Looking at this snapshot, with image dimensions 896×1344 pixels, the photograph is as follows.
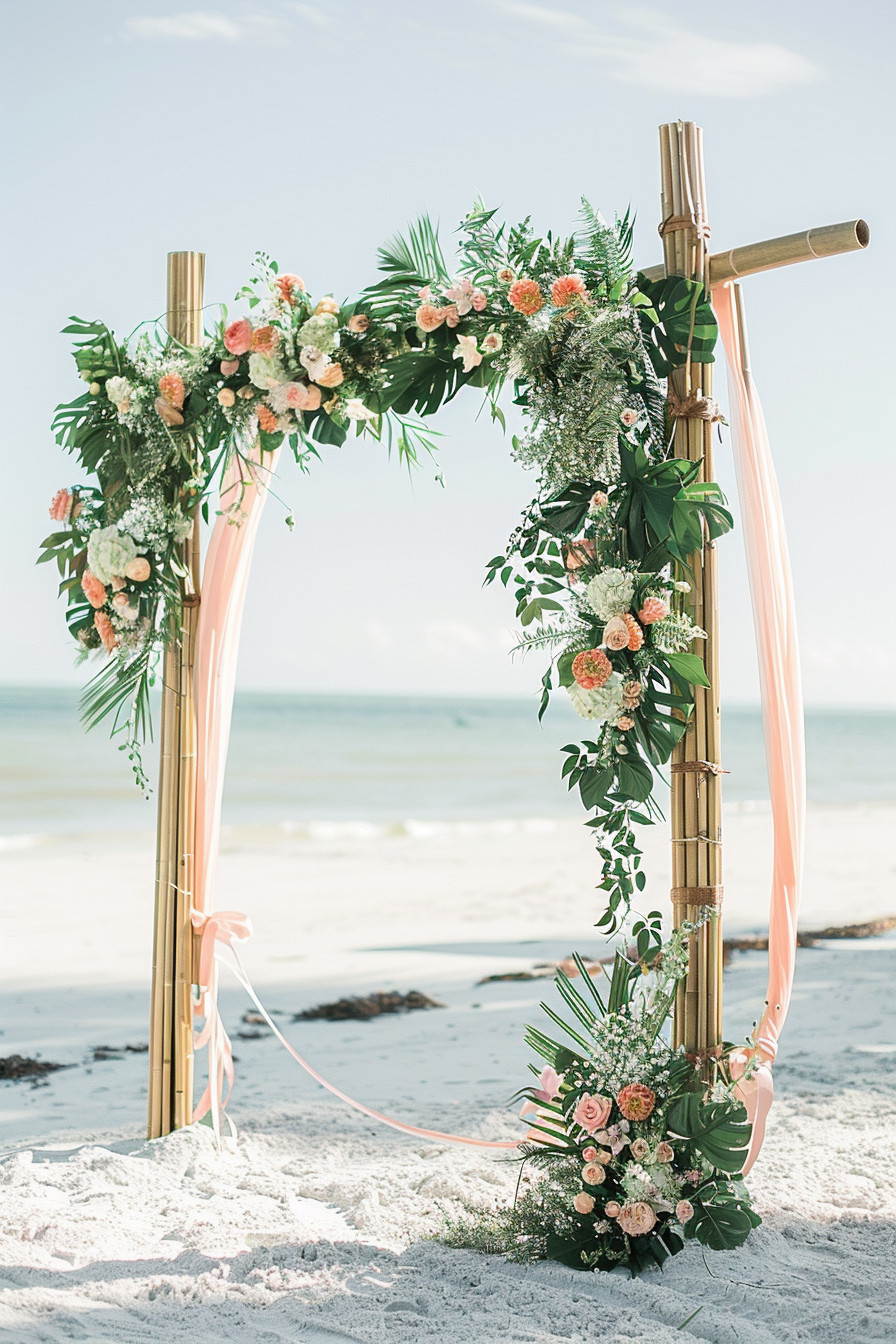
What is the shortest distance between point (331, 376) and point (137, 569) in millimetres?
778

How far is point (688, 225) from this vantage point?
2.69 meters

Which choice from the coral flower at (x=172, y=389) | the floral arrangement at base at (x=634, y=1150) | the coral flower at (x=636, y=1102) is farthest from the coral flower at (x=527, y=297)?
the coral flower at (x=636, y=1102)

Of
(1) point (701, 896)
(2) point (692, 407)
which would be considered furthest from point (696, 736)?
(2) point (692, 407)

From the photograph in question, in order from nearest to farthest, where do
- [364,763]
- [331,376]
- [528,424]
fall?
[528,424] → [331,376] → [364,763]

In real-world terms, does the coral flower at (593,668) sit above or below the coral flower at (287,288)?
below

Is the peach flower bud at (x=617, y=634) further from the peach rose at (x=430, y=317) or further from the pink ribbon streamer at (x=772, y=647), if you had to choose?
the peach rose at (x=430, y=317)

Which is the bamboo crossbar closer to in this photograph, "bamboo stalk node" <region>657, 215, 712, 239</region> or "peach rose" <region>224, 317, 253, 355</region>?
"bamboo stalk node" <region>657, 215, 712, 239</region>

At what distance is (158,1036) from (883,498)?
25.2 metres

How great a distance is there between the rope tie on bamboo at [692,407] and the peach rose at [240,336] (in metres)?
1.11

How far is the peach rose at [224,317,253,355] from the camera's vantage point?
2.92 meters

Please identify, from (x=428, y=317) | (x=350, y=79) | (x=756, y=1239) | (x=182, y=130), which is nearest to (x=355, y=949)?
(x=756, y=1239)

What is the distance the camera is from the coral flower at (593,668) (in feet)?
8.36

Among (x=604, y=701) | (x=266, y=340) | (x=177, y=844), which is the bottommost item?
(x=177, y=844)

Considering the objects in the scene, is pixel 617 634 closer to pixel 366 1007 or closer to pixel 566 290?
pixel 566 290
